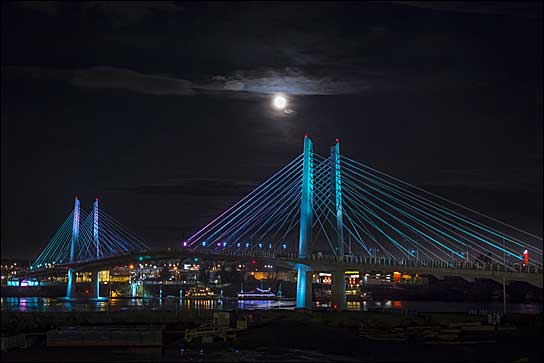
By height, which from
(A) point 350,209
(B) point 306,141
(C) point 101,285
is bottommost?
(C) point 101,285

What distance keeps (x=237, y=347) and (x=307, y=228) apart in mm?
25696

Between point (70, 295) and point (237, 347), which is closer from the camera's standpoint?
point (237, 347)

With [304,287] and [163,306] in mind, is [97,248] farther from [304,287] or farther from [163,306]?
[304,287]

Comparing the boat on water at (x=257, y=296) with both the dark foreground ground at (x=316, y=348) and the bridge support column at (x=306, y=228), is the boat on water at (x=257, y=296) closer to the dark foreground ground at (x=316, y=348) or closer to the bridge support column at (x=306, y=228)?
the bridge support column at (x=306, y=228)

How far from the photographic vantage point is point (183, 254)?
82.6 meters

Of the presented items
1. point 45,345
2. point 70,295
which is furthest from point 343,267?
point 70,295

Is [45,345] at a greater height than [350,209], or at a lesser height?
lesser

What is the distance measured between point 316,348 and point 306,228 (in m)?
24.6

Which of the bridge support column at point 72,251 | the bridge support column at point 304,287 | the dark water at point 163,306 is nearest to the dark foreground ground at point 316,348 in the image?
the bridge support column at point 304,287

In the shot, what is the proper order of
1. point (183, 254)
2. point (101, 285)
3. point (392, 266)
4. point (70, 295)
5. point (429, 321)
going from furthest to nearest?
point (101, 285)
point (70, 295)
point (183, 254)
point (392, 266)
point (429, 321)

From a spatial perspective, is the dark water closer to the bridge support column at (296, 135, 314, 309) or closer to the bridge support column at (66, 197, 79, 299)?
the bridge support column at (66, 197, 79, 299)

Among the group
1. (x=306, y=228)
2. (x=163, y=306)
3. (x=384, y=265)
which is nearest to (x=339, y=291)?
(x=384, y=265)

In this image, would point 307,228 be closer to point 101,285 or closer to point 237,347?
point 237,347

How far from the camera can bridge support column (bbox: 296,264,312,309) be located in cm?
6297
